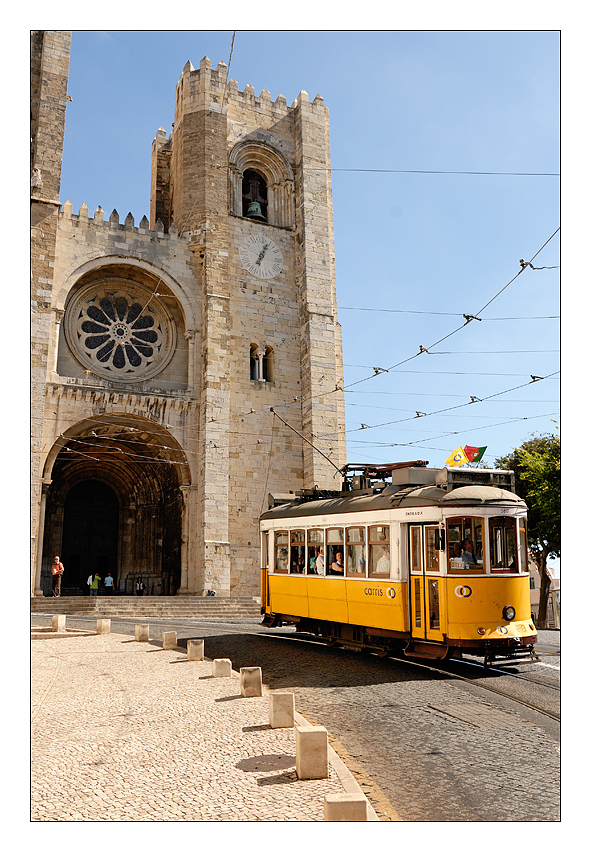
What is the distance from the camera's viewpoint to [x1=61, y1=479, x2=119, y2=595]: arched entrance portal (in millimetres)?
30547

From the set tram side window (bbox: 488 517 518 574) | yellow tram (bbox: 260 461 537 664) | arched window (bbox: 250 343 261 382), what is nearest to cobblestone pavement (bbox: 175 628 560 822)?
yellow tram (bbox: 260 461 537 664)

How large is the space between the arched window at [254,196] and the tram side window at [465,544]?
21742 millimetres

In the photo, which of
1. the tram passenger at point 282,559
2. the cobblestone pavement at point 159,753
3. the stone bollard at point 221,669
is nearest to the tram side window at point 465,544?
the cobblestone pavement at point 159,753

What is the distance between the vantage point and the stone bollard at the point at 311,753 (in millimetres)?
5430

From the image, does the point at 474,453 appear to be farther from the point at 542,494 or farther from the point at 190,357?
the point at 190,357

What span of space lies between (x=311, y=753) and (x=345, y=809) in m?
1.15

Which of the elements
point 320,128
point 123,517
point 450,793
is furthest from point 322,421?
point 450,793

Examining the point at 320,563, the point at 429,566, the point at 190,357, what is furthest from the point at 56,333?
the point at 429,566

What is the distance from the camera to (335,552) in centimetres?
1216

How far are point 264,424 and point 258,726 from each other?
65.8ft

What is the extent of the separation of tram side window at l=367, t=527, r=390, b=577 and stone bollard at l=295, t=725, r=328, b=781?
5366 millimetres

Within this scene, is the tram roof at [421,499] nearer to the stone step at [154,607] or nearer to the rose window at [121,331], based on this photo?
the stone step at [154,607]
